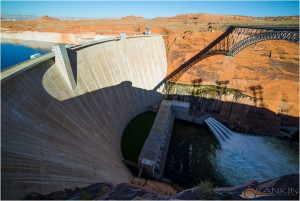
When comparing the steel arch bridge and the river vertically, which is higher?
the steel arch bridge

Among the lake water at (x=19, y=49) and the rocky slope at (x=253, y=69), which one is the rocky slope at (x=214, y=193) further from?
the lake water at (x=19, y=49)

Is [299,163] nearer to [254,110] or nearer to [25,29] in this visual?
[254,110]

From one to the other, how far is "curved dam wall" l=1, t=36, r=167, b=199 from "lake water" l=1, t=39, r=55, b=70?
105ft

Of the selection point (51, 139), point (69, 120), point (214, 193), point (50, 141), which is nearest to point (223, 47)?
point (214, 193)

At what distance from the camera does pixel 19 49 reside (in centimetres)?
5175

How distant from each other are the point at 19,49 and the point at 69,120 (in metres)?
50.9

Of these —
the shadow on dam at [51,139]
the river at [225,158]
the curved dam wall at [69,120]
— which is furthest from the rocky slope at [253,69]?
the shadow on dam at [51,139]

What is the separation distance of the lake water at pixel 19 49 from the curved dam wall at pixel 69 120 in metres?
32.0

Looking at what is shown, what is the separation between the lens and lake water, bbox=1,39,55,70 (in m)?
43.6

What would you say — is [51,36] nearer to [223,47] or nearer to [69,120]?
[223,47]

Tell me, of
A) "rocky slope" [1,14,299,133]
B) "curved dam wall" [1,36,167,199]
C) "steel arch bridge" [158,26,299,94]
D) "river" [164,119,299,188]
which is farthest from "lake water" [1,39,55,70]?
"river" [164,119,299,188]

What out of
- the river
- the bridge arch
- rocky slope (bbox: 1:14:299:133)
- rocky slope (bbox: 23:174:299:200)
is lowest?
the river

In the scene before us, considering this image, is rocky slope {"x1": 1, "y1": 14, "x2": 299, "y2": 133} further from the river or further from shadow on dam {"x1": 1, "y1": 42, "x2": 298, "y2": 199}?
shadow on dam {"x1": 1, "y1": 42, "x2": 298, "y2": 199}

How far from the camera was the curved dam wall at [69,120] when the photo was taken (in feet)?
33.2
